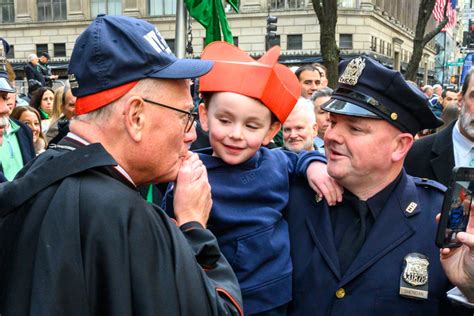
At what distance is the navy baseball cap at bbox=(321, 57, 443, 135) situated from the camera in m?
2.48

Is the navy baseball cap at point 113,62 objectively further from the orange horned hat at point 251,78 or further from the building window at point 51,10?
the building window at point 51,10

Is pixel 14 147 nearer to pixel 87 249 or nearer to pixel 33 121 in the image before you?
pixel 33 121

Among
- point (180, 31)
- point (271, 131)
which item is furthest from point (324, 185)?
point (180, 31)

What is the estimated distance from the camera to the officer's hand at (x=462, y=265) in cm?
220

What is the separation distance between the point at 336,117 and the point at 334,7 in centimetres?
1380

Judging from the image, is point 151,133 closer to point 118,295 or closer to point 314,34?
point 118,295

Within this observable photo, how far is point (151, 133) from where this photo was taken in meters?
1.80

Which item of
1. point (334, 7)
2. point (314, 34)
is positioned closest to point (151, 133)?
point (334, 7)

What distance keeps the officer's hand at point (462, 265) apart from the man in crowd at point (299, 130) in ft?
7.60

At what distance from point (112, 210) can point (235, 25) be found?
34.9m

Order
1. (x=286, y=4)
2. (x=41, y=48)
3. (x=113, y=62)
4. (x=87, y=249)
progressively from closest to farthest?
(x=87, y=249), (x=113, y=62), (x=286, y=4), (x=41, y=48)

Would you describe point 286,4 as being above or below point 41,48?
above

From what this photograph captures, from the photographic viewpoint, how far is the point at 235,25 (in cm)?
3541

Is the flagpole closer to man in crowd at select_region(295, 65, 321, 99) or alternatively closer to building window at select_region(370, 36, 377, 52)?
man in crowd at select_region(295, 65, 321, 99)
